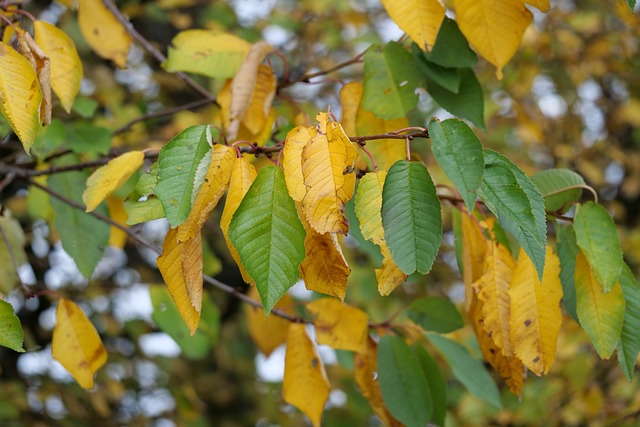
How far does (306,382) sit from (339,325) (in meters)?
0.14

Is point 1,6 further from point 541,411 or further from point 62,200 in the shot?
point 541,411

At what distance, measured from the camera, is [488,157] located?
3.14ft

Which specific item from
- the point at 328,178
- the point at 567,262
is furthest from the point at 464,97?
the point at 328,178

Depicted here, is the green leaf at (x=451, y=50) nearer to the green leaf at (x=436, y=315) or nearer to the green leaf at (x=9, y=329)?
the green leaf at (x=436, y=315)

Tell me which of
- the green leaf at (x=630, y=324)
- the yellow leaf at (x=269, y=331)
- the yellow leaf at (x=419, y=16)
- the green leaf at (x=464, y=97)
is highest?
the yellow leaf at (x=419, y=16)

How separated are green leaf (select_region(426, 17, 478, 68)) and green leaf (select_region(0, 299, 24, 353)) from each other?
0.83 m

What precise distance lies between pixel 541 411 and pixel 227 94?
2.24m

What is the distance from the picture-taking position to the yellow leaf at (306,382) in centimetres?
143

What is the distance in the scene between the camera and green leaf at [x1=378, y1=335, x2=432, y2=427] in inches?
55.1

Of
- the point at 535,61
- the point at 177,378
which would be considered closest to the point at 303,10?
the point at 535,61

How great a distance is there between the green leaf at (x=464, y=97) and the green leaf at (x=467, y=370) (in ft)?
1.61

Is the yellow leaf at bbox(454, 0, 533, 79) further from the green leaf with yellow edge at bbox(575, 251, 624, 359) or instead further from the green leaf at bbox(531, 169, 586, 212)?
the green leaf with yellow edge at bbox(575, 251, 624, 359)

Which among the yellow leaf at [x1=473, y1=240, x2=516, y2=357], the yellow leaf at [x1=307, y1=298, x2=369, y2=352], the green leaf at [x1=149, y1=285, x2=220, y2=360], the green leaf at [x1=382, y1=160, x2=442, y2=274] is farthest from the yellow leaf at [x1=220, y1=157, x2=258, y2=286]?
the green leaf at [x1=149, y1=285, x2=220, y2=360]

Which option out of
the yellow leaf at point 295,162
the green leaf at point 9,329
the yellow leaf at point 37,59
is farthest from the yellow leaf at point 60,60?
the yellow leaf at point 295,162
